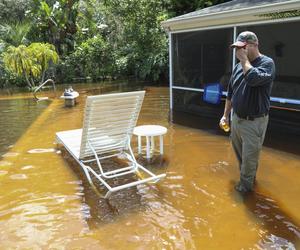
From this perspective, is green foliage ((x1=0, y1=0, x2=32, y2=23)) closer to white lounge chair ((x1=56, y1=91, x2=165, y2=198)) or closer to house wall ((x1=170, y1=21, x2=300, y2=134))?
house wall ((x1=170, y1=21, x2=300, y2=134))

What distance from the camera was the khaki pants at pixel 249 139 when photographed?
4.29 metres

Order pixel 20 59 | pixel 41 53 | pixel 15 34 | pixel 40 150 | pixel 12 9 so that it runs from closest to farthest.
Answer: pixel 40 150 < pixel 20 59 < pixel 41 53 < pixel 15 34 < pixel 12 9

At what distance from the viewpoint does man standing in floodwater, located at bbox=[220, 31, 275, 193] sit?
3.98m

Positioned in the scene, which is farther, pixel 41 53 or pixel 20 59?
pixel 41 53

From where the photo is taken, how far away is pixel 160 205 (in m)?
4.43

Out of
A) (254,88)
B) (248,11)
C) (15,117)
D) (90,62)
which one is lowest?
(15,117)

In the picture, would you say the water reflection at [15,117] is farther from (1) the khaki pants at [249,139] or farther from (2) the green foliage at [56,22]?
(2) the green foliage at [56,22]

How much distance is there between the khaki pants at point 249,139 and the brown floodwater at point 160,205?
1.23 ft

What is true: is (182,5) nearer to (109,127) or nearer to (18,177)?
(109,127)

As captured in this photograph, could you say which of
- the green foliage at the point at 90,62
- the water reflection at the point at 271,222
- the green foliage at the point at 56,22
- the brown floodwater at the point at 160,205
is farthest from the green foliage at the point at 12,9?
the water reflection at the point at 271,222

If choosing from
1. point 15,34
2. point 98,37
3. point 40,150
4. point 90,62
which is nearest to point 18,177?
point 40,150

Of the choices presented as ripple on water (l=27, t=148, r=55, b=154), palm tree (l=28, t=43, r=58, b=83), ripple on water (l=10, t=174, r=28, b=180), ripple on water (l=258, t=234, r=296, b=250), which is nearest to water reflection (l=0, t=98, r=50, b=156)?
ripple on water (l=27, t=148, r=55, b=154)

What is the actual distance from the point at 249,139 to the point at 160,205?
1441 millimetres

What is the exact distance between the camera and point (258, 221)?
398cm
